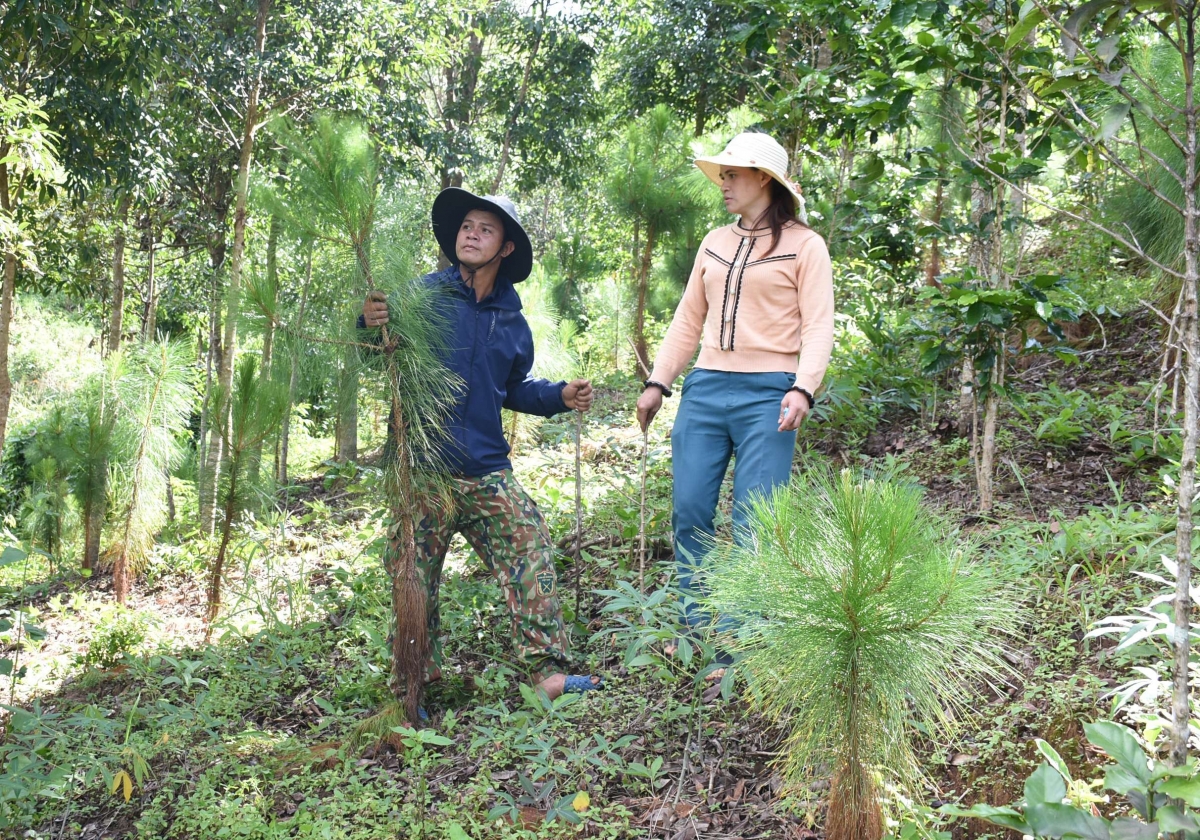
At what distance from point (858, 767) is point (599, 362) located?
32.4ft

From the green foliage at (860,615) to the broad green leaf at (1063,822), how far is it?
285mm

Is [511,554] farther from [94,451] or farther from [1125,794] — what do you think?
[94,451]

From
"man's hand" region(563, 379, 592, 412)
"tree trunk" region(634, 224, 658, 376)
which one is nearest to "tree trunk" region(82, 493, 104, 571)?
"man's hand" region(563, 379, 592, 412)

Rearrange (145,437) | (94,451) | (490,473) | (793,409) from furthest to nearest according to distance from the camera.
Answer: (94,451) < (145,437) < (490,473) < (793,409)

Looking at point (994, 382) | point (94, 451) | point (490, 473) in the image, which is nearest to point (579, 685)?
point (490, 473)

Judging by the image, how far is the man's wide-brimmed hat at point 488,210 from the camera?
114 inches

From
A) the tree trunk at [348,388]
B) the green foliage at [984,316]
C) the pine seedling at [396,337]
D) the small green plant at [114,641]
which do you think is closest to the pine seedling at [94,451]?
the small green plant at [114,641]

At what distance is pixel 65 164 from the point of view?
5074 mm

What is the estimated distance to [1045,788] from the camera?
1.29 m

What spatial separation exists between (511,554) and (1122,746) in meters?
1.88

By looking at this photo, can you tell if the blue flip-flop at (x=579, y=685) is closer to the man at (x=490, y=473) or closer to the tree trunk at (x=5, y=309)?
the man at (x=490, y=473)

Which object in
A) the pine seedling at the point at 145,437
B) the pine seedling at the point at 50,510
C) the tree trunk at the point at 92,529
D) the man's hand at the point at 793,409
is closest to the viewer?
the man's hand at the point at 793,409

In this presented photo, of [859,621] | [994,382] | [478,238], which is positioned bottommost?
[859,621]

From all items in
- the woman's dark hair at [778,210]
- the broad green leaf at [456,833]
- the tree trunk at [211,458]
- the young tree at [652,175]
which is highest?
the young tree at [652,175]
